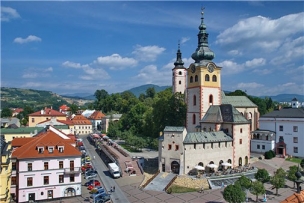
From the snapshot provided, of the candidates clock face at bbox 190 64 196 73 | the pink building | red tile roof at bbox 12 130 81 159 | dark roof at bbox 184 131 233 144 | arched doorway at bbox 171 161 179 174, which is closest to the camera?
the pink building

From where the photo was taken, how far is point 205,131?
163ft

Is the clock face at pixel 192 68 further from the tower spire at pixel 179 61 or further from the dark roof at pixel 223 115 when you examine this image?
the tower spire at pixel 179 61

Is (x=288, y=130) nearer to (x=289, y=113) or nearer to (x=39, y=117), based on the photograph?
(x=289, y=113)

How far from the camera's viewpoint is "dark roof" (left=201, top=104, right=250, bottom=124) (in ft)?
154

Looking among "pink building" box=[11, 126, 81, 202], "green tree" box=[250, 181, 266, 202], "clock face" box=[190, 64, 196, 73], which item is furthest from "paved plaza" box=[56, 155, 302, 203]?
"clock face" box=[190, 64, 196, 73]

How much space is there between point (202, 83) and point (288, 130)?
21.7m

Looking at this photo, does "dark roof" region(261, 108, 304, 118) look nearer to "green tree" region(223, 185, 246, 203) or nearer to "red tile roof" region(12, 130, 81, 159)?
"green tree" region(223, 185, 246, 203)

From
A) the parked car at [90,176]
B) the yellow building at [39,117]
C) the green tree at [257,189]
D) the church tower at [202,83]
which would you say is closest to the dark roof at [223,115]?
the church tower at [202,83]

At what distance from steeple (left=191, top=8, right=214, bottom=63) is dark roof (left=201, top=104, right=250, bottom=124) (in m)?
9.88

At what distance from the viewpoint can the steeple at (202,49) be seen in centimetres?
5288

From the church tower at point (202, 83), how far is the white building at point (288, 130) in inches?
614

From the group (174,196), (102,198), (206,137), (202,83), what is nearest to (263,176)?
(206,137)

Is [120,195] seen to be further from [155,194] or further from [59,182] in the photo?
[59,182]

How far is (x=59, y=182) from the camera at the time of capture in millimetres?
35062
